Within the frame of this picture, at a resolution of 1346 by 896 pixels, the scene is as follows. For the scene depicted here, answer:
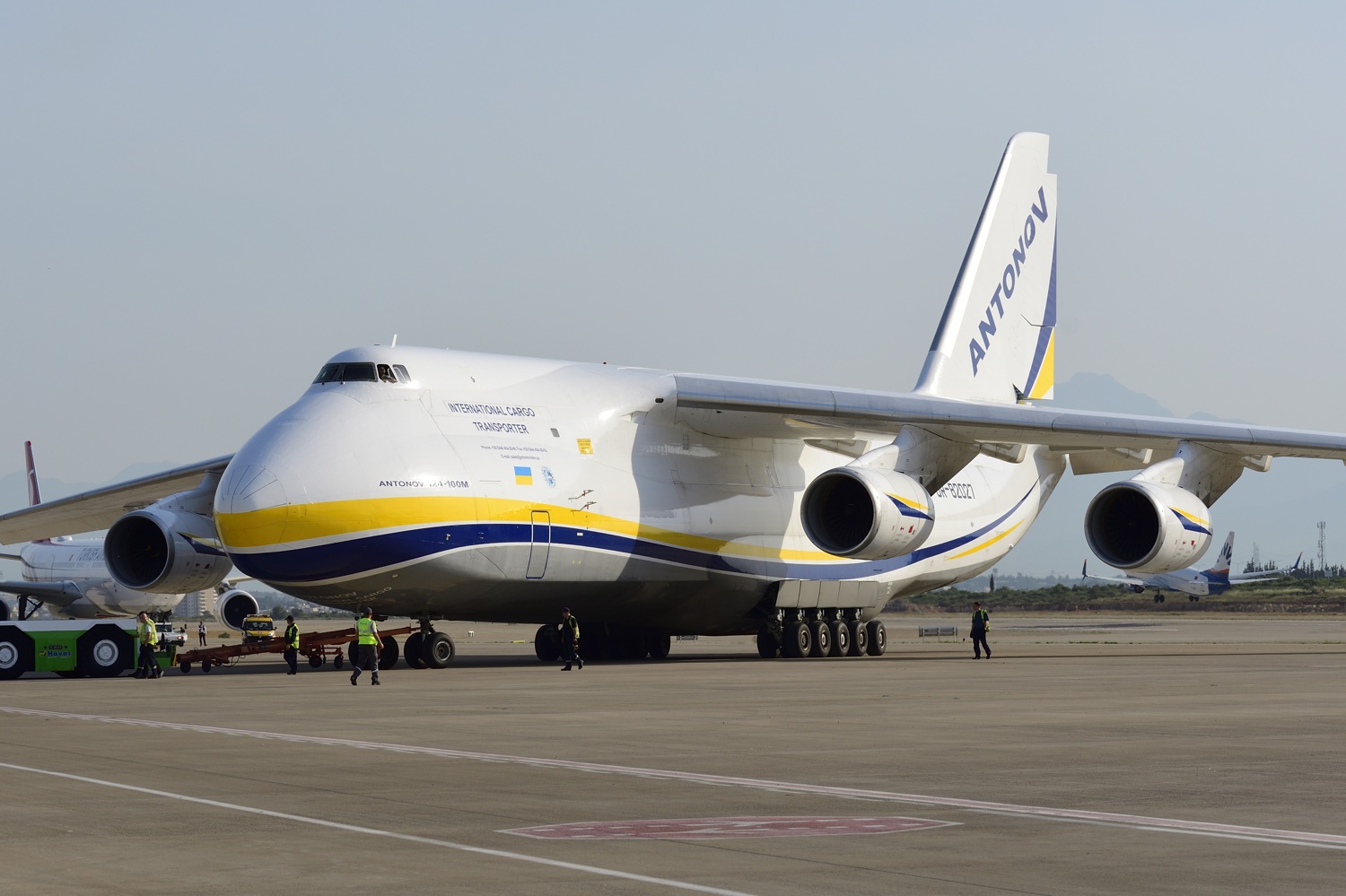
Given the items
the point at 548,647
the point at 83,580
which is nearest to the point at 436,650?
the point at 548,647

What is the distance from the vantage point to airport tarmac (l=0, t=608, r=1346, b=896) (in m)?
7.18

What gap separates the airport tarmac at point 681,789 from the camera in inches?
283

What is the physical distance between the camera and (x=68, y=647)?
25438 mm

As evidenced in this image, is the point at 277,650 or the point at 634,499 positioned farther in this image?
the point at 277,650

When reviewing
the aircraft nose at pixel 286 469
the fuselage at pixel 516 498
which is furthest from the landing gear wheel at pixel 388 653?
the aircraft nose at pixel 286 469

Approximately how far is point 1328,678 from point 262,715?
13.4 m

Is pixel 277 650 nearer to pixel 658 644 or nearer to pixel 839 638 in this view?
pixel 658 644

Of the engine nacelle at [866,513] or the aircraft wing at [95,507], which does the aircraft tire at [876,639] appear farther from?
the aircraft wing at [95,507]

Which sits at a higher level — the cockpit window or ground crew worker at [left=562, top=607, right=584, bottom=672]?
the cockpit window

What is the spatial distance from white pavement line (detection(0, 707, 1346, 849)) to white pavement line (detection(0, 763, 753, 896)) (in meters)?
2.49

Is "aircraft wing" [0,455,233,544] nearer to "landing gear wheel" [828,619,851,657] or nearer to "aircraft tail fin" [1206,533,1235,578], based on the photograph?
"landing gear wheel" [828,619,851,657]

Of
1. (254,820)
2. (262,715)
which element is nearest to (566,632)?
(262,715)

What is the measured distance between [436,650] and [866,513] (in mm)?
6928

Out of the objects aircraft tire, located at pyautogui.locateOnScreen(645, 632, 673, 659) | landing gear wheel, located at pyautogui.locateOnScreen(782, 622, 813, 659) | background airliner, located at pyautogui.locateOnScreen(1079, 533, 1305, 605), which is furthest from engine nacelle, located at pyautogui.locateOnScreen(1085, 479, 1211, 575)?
background airliner, located at pyautogui.locateOnScreen(1079, 533, 1305, 605)
